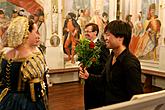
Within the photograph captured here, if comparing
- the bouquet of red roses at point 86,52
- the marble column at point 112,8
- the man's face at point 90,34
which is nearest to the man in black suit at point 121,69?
the bouquet of red roses at point 86,52

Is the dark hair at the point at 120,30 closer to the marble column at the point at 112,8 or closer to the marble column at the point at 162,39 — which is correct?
the marble column at the point at 162,39

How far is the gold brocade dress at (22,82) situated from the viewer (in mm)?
2215

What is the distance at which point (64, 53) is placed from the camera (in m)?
7.09

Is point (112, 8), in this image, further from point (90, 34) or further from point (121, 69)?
point (121, 69)

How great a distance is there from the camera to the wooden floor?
4.92 m

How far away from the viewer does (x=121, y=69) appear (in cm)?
204

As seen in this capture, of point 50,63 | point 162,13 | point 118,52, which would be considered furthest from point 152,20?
point 118,52

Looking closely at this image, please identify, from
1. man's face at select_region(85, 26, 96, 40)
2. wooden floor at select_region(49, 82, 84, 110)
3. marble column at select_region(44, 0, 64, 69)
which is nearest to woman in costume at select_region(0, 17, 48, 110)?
man's face at select_region(85, 26, 96, 40)

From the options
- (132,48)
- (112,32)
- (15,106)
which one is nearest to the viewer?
(112,32)

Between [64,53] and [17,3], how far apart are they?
1876 millimetres

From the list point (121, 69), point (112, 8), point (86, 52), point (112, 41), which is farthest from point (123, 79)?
point (112, 8)

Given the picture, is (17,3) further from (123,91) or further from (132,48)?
(123,91)

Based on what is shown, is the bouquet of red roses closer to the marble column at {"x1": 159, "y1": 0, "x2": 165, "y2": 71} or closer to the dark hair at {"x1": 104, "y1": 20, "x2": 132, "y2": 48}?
the dark hair at {"x1": 104, "y1": 20, "x2": 132, "y2": 48}

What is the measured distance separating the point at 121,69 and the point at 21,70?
0.87 m
